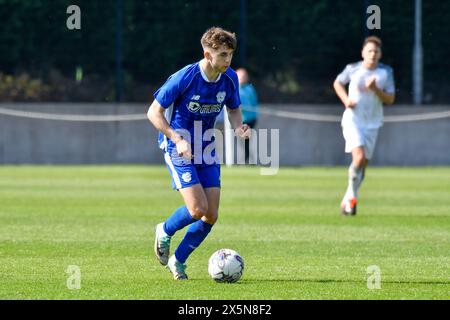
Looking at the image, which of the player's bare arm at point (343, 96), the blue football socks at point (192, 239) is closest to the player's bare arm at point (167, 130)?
the blue football socks at point (192, 239)

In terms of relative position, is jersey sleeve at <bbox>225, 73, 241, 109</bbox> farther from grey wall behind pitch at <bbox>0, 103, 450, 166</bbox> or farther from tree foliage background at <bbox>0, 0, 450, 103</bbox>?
tree foliage background at <bbox>0, 0, 450, 103</bbox>

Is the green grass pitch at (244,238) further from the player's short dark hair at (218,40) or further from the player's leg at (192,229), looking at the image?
the player's short dark hair at (218,40)

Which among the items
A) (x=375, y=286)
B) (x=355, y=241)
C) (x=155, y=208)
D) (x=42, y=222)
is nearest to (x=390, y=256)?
(x=355, y=241)

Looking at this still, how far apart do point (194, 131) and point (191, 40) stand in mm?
19804

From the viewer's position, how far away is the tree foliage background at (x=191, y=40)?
29.8 metres

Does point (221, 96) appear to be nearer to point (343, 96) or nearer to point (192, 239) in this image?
point (192, 239)

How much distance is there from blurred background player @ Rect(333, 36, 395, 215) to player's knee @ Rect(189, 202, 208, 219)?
21.8ft

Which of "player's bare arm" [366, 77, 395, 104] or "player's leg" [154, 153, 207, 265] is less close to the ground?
"player's bare arm" [366, 77, 395, 104]

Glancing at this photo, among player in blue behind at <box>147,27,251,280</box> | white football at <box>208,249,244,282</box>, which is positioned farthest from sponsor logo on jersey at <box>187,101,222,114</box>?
white football at <box>208,249,244,282</box>

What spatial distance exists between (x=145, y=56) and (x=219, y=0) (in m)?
2.32

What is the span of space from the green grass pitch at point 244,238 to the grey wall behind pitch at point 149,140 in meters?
4.43

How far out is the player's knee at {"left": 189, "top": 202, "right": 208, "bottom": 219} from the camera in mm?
10148

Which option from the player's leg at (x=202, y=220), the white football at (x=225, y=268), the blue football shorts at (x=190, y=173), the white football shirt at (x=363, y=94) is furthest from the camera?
the white football shirt at (x=363, y=94)

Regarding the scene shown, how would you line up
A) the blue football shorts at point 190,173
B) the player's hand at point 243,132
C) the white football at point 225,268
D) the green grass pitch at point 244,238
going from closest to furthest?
the green grass pitch at point 244,238
the white football at point 225,268
the player's hand at point 243,132
the blue football shorts at point 190,173
